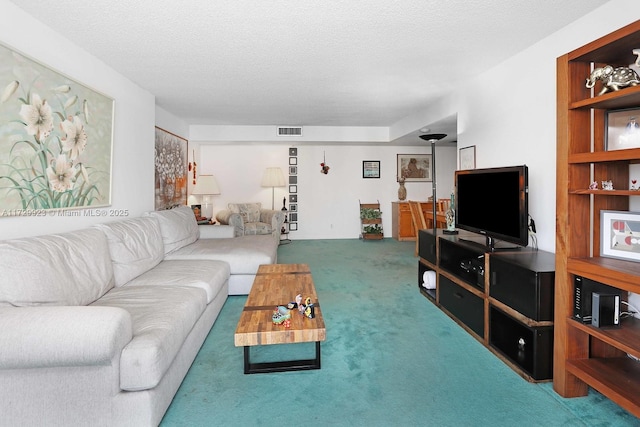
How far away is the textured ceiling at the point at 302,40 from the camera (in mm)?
2230

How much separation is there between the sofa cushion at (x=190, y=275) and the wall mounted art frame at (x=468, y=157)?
9.18 feet

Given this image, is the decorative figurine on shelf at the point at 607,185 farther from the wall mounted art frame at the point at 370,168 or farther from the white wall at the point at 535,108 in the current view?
the wall mounted art frame at the point at 370,168

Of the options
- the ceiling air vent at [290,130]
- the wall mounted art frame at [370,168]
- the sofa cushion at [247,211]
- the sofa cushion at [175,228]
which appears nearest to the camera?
the sofa cushion at [175,228]

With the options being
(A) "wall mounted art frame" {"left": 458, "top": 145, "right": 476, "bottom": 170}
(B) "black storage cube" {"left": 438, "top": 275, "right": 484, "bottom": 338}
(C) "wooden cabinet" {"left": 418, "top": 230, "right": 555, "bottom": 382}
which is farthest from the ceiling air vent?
Result: (B) "black storage cube" {"left": 438, "top": 275, "right": 484, "bottom": 338}

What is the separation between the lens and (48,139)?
7.91 feet

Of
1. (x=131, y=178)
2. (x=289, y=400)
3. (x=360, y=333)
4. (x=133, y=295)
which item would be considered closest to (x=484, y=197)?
(x=360, y=333)

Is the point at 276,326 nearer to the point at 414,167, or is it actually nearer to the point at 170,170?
the point at 170,170

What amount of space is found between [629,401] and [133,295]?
2.75 m

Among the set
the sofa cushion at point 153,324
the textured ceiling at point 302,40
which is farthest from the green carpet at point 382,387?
the textured ceiling at point 302,40

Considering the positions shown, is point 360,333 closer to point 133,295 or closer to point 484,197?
point 484,197

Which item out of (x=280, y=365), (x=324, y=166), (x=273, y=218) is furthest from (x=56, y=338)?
(x=324, y=166)

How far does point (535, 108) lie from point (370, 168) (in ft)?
16.6

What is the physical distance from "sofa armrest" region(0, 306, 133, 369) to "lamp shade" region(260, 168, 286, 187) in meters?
5.76

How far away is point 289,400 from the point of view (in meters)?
1.87
